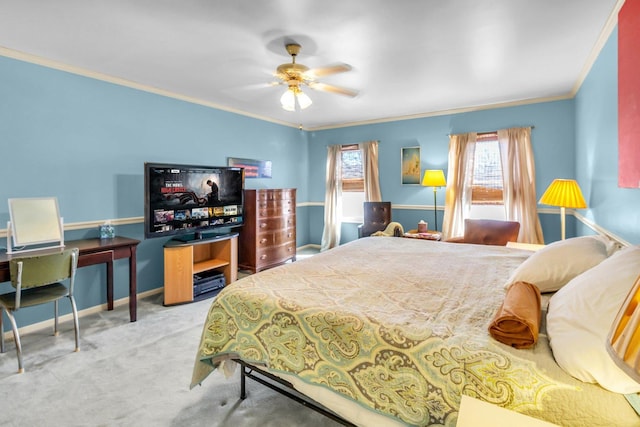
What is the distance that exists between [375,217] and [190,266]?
10.1 ft

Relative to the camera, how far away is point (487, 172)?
4875 mm

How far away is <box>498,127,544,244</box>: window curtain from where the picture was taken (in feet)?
14.8

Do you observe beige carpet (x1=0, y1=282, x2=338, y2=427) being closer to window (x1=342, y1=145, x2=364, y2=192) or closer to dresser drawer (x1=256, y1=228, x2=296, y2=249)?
dresser drawer (x1=256, y1=228, x2=296, y2=249)

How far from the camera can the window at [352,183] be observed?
6.12m

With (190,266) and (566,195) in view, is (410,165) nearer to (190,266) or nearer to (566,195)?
(566,195)

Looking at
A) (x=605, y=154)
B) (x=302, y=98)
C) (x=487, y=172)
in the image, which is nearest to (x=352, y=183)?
(x=487, y=172)

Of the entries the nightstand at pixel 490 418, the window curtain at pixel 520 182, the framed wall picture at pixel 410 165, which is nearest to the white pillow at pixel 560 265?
the nightstand at pixel 490 418

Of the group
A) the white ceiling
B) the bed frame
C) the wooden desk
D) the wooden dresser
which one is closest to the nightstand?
the bed frame

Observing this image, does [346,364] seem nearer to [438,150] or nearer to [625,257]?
[625,257]

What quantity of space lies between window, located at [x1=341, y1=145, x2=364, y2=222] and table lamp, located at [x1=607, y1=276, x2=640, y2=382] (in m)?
5.60

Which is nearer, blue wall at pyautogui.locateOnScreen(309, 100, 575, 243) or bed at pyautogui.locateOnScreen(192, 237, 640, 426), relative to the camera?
bed at pyautogui.locateOnScreen(192, 237, 640, 426)

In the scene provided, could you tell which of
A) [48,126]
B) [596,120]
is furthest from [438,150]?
[48,126]

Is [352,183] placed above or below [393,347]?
above

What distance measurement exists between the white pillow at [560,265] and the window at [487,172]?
10.4 feet
